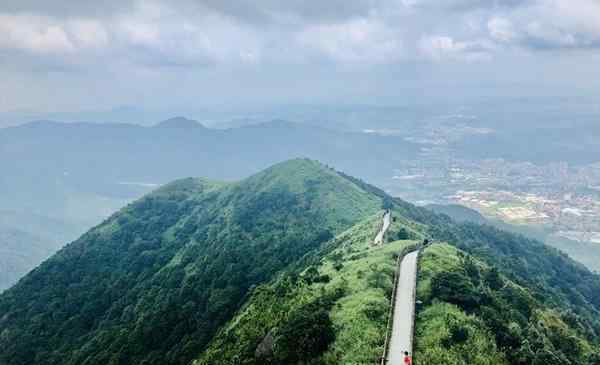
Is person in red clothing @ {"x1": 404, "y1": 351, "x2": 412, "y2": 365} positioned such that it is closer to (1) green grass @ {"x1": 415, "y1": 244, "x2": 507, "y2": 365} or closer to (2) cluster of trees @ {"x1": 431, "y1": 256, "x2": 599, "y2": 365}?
(1) green grass @ {"x1": 415, "y1": 244, "x2": 507, "y2": 365}

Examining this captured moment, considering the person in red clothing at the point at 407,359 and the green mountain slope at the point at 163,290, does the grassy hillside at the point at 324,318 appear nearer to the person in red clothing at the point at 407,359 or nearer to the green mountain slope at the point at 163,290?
the person in red clothing at the point at 407,359

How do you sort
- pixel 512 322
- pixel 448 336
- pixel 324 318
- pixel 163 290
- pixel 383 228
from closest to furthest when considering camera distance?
pixel 448 336, pixel 324 318, pixel 512 322, pixel 383 228, pixel 163 290

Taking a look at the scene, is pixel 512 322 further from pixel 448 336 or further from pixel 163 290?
pixel 163 290

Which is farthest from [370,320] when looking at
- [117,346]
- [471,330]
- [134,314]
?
[134,314]

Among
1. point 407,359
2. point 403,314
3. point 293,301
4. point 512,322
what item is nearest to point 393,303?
point 403,314

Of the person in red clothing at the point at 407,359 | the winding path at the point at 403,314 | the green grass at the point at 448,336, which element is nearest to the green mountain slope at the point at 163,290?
the winding path at the point at 403,314

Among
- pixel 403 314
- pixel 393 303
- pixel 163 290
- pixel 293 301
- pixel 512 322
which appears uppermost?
pixel 393 303

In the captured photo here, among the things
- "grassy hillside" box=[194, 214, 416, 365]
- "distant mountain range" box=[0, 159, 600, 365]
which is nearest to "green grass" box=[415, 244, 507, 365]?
"distant mountain range" box=[0, 159, 600, 365]
